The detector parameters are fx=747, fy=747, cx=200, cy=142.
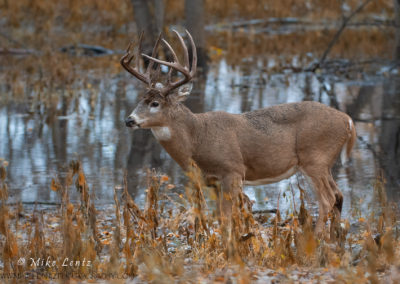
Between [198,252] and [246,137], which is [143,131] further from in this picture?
[198,252]

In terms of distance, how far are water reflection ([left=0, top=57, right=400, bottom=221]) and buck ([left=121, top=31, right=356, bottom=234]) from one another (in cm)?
54

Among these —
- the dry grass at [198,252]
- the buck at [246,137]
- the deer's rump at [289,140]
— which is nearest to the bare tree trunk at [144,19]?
the buck at [246,137]

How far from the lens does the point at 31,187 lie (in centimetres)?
870

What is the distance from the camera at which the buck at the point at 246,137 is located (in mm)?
6754

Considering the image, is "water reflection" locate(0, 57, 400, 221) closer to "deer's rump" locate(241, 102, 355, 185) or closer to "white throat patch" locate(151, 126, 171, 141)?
"deer's rump" locate(241, 102, 355, 185)

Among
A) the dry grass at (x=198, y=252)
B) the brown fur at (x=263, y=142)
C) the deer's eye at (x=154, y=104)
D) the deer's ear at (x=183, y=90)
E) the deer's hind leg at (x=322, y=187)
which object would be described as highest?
the deer's ear at (x=183, y=90)

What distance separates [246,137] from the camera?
22.7 ft

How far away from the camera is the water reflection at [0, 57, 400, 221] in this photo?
28.6 ft

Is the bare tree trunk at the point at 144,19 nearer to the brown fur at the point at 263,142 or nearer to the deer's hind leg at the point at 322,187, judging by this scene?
the brown fur at the point at 263,142

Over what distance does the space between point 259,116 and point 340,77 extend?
9158 millimetres

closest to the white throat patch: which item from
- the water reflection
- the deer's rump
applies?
the deer's rump

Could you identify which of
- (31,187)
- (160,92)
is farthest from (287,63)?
(160,92)

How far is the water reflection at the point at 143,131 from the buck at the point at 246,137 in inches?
21.1

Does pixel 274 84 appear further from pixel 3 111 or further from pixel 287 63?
pixel 3 111
